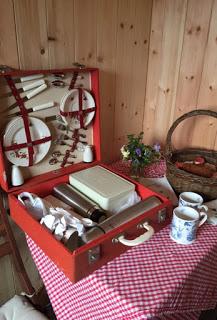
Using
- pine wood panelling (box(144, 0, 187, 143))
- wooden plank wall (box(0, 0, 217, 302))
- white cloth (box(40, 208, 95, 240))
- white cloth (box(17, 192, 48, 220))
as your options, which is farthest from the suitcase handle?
pine wood panelling (box(144, 0, 187, 143))

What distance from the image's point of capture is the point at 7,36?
0.87m

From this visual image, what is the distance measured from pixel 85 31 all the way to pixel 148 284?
3.00 ft

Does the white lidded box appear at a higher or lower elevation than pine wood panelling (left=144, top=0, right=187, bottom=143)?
lower

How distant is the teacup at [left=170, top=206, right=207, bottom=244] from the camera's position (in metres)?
0.84

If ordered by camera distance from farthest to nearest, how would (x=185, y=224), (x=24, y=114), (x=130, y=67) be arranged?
(x=130, y=67) < (x=24, y=114) < (x=185, y=224)

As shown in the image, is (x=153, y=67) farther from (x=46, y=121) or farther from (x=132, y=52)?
(x=46, y=121)

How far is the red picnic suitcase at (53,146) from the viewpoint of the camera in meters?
0.77

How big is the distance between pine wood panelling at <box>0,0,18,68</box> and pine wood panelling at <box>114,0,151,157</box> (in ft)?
1.58

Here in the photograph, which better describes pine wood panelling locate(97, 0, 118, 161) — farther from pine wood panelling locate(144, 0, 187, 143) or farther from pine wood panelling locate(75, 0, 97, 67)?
pine wood panelling locate(144, 0, 187, 143)

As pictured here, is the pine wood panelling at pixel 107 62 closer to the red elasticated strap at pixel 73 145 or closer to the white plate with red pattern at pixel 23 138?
the red elasticated strap at pixel 73 145

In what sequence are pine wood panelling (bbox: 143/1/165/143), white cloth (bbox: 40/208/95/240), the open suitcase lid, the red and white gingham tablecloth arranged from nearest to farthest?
the red and white gingham tablecloth → white cloth (bbox: 40/208/95/240) → the open suitcase lid → pine wood panelling (bbox: 143/1/165/143)

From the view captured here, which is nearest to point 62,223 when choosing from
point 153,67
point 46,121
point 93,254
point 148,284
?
point 93,254

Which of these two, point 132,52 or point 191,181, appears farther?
point 132,52

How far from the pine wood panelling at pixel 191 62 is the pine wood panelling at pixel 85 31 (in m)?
0.43
